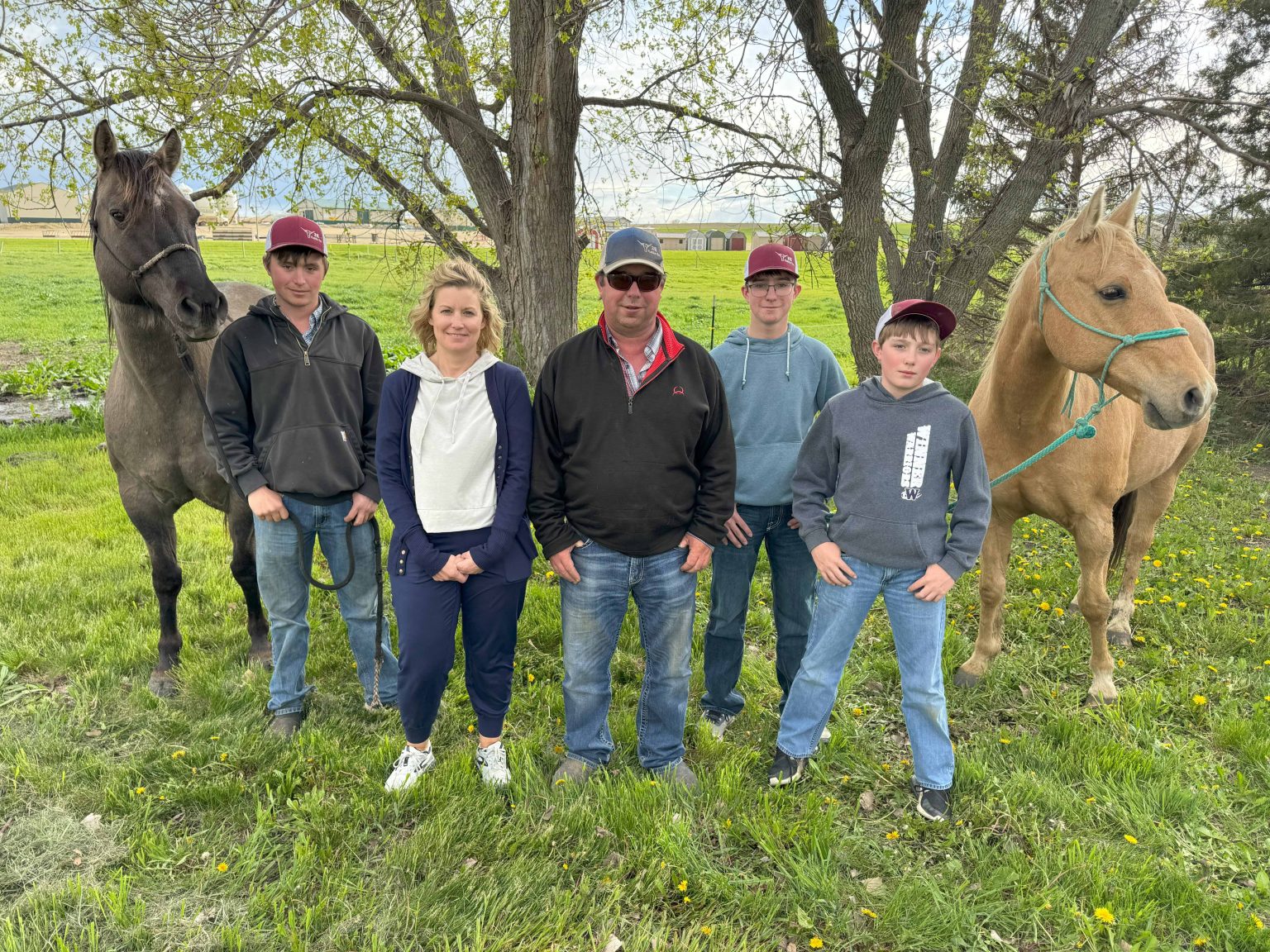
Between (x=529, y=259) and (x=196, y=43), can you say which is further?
(x=529, y=259)

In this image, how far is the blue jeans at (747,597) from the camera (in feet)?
10.2

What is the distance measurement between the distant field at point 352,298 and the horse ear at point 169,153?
1.30 m

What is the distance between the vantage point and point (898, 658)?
288 cm

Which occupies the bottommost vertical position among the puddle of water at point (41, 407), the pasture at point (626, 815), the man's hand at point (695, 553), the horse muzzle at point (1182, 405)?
the pasture at point (626, 815)

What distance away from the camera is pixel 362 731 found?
3.38 m

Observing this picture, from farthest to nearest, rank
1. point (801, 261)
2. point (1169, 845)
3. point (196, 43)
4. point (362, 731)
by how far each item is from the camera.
A: 1. point (801, 261)
2. point (196, 43)
3. point (362, 731)
4. point (1169, 845)

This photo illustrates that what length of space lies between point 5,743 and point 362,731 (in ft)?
5.08

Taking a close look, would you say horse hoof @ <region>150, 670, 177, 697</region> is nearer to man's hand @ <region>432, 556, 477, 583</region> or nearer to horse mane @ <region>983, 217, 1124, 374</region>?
man's hand @ <region>432, 556, 477, 583</region>

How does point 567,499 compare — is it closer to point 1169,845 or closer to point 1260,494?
point 1169,845

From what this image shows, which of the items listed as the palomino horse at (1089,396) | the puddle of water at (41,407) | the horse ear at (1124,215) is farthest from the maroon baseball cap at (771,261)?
the puddle of water at (41,407)

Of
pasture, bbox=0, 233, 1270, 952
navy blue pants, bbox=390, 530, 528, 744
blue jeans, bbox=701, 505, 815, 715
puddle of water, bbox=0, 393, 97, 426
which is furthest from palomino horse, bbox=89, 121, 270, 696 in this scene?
puddle of water, bbox=0, 393, 97, 426

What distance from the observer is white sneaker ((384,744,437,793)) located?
2910 mm

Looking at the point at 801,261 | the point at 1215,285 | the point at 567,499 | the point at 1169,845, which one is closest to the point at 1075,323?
the point at 1169,845

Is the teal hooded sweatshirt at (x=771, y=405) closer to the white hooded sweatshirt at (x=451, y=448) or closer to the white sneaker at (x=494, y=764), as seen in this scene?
the white hooded sweatshirt at (x=451, y=448)
